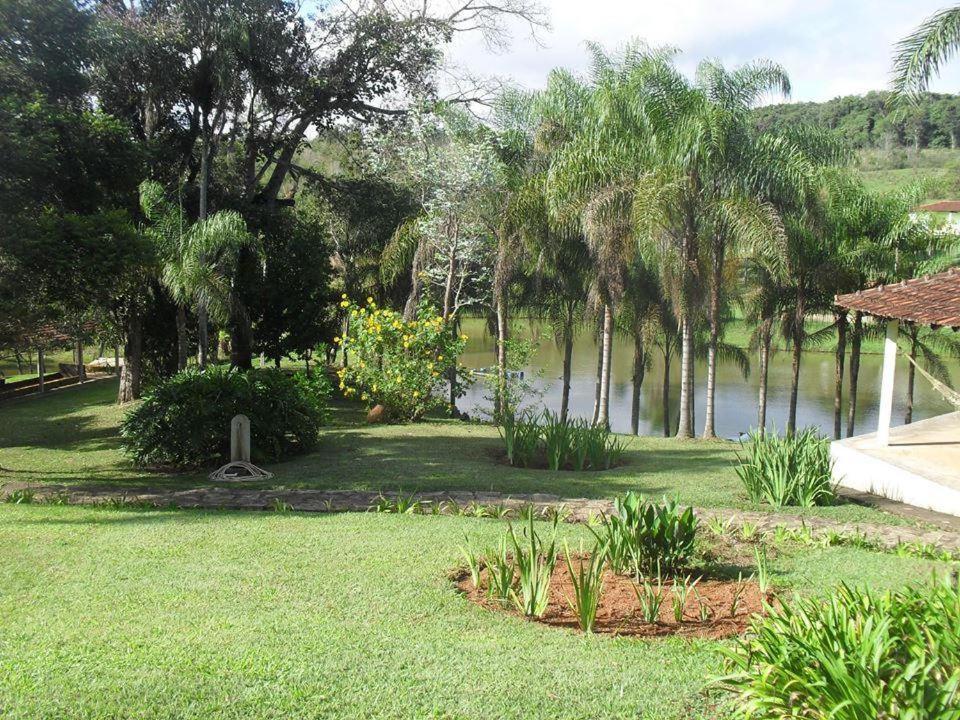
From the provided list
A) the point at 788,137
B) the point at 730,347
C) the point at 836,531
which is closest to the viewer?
the point at 836,531

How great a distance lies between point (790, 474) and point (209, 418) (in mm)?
7422

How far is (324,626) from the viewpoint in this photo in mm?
4641

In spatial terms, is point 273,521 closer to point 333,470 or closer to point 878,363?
point 333,470

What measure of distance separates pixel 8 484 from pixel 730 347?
760 inches

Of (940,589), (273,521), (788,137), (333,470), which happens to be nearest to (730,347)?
(788,137)

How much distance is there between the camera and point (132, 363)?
20062 mm

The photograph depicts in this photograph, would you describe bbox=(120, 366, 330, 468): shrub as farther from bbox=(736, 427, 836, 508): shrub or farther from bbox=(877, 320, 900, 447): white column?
bbox=(877, 320, 900, 447): white column

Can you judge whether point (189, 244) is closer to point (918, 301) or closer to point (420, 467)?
point (420, 467)

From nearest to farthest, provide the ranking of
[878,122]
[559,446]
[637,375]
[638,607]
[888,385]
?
[638,607], [888,385], [559,446], [637,375], [878,122]

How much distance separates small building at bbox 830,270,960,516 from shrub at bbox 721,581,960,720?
17.8ft

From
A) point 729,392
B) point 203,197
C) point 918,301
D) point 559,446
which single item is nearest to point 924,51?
point 918,301

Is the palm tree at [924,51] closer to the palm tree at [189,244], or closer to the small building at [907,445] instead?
the small building at [907,445]

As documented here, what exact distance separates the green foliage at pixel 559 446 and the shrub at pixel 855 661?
271 inches

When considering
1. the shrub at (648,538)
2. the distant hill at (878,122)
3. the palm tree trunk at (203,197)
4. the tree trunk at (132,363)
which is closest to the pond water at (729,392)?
the palm tree trunk at (203,197)
